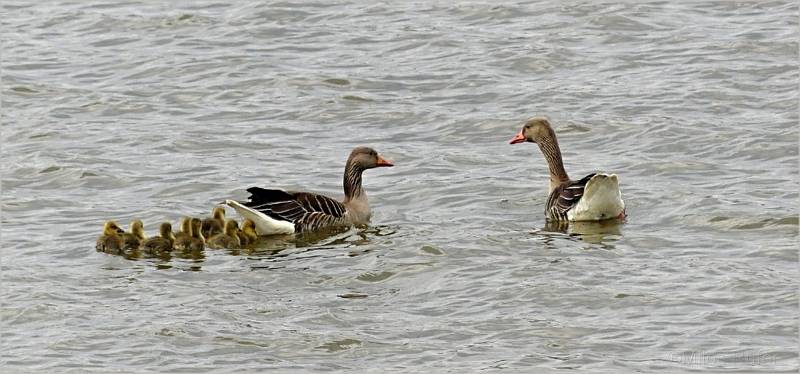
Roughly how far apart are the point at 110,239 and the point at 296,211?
6.67ft

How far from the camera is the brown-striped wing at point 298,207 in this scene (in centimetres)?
1555

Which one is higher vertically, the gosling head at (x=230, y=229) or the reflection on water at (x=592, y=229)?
the gosling head at (x=230, y=229)

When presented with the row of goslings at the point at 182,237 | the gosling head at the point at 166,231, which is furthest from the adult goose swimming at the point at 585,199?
the gosling head at the point at 166,231

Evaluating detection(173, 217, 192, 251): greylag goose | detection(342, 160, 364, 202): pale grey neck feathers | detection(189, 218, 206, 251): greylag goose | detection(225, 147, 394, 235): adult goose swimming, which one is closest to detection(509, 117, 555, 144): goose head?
detection(342, 160, 364, 202): pale grey neck feathers

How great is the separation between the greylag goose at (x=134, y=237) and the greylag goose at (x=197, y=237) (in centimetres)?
46

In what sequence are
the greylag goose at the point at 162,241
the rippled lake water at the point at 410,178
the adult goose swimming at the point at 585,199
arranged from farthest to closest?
the adult goose swimming at the point at 585,199 < the greylag goose at the point at 162,241 < the rippled lake water at the point at 410,178

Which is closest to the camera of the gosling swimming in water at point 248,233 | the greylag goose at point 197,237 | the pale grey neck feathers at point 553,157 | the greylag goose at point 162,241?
the greylag goose at point 162,241

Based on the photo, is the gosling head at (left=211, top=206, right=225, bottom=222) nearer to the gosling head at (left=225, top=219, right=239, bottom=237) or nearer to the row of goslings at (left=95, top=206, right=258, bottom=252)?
the row of goslings at (left=95, top=206, right=258, bottom=252)

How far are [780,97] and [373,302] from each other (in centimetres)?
906

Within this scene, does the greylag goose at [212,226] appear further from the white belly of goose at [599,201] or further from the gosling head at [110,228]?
the white belly of goose at [599,201]

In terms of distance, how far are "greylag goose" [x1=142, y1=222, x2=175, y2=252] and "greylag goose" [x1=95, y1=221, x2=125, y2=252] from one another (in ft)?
0.83

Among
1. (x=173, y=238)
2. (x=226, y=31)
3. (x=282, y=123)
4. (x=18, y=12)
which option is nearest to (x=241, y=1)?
→ (x=226, y=31)

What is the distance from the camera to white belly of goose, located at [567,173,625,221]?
15.3m

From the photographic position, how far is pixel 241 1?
27.0 meters
